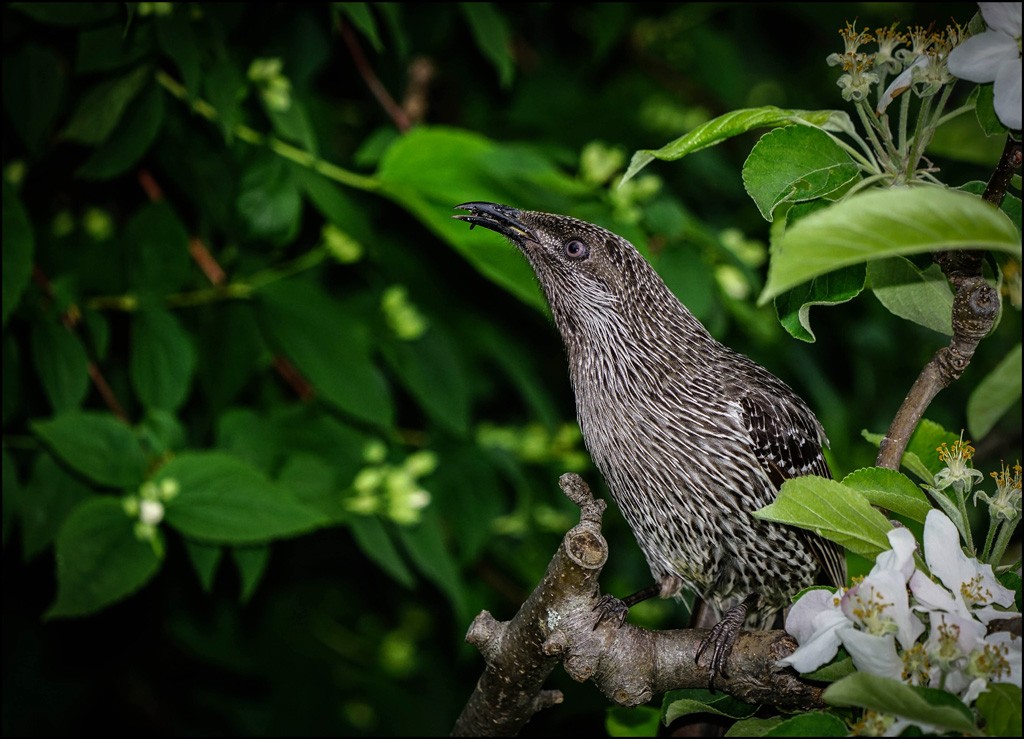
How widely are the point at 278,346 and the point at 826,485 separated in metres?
2.07

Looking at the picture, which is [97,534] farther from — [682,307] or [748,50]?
[748,50]

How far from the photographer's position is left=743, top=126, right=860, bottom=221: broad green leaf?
170cm

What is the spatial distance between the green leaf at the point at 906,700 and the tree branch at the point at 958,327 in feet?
1.66

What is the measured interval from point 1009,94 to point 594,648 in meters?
1.19

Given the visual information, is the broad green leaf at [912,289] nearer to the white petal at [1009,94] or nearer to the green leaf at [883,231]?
the white petal at [1009,94]

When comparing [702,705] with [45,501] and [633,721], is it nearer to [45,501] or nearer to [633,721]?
[633,721]

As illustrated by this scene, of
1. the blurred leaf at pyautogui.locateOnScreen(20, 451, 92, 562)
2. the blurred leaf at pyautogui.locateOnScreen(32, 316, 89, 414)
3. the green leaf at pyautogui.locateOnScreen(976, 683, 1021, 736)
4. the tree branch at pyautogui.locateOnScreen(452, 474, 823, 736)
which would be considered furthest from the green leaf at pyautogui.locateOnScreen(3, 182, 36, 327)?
the green leaf at pyautogui.locateOnScreen(976, 683, 1021, 736)

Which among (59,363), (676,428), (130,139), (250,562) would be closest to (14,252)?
(59,363)

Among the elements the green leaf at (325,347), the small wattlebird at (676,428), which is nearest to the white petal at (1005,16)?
the small wattlebird at (676,428)

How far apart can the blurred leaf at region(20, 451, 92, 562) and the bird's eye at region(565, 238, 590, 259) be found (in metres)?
1.57

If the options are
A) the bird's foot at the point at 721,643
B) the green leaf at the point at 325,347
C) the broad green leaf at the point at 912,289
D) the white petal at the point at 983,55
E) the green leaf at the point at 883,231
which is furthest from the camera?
the green leaf at the point at 325,347

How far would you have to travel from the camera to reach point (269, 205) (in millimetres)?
3258

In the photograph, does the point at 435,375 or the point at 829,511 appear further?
the point at 435,375

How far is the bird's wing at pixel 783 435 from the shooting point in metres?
2.46
